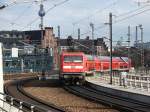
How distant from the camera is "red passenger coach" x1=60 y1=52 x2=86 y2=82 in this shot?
48062 mm

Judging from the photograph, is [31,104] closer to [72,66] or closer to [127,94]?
[127,94]

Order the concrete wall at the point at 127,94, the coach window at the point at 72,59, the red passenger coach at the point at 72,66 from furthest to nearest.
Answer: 1. the coach window at the point at 72,59
2. the red passenger coach at the point at 72,66
3. the concrete wall at the point at 127,94

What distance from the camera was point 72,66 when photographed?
159ft

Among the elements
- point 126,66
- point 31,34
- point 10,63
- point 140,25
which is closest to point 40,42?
point 31,34

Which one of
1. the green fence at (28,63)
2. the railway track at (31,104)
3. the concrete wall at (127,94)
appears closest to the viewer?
the railway track at (31,104)

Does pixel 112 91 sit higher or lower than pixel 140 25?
lower

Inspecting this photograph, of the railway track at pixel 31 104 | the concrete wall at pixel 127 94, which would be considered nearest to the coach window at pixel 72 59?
the concrete wall at pixel 127 94

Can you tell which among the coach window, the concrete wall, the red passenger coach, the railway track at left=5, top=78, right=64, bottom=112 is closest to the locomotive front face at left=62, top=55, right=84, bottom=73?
the red passenger coach

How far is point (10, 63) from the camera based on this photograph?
114125 millimetres

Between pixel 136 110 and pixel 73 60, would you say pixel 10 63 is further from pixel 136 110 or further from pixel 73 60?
pixel 136 110

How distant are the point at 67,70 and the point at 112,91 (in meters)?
9.83

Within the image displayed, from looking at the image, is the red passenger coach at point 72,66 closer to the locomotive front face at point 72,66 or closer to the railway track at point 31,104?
the locomotive front face at point 72,66

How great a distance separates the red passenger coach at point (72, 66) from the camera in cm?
4806

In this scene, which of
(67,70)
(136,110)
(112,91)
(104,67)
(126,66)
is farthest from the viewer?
(126,66)
